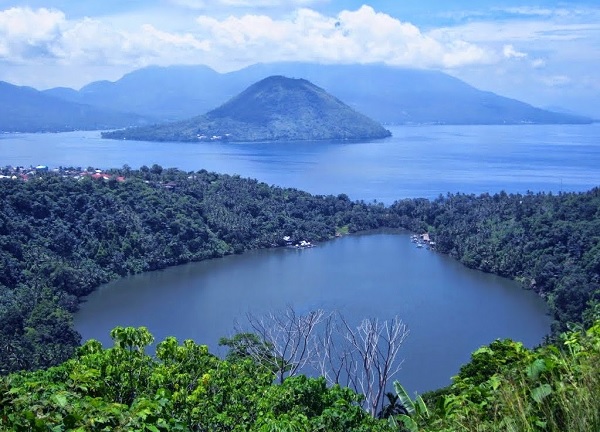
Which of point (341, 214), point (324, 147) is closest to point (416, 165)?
point (324, 147)

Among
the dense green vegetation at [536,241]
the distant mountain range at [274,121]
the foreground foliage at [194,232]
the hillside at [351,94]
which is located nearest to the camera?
the foreground foliage at [194,232]

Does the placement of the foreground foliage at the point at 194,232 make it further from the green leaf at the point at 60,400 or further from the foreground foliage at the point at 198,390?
the green leaf at the point at 60,400

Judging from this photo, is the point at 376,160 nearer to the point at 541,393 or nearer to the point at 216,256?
the point at 216,256

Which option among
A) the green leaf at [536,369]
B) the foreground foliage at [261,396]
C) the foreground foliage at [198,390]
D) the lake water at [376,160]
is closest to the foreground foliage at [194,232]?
the foreground foliage at [198,390]

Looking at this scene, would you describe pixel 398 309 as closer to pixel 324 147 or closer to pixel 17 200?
pixel 17 200

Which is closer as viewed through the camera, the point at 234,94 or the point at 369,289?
the point at 369,289

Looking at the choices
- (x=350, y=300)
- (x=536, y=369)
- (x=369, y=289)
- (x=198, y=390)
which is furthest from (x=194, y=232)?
(x=536, y=369)

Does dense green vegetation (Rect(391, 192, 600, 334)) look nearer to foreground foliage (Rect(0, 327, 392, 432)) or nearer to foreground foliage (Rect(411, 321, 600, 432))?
foreground foliage (Rect(0, 327, 392, 432))
